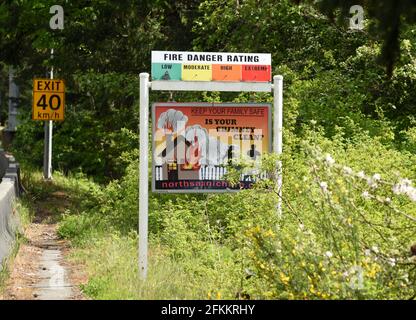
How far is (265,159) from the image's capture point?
39.5 feet

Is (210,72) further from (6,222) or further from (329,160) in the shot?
(6,222)


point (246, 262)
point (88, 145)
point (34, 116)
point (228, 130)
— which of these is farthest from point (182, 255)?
point (88, 145)

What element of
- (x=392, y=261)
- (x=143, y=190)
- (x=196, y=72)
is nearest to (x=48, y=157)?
(x=196, y=72)

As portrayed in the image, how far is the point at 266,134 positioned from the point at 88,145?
21.7m

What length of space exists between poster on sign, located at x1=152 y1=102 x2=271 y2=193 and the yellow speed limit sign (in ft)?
46.1

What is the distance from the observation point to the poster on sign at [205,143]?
1261 centimetres

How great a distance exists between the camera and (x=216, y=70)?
12.4 metres

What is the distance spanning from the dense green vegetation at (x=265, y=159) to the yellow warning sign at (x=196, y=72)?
52.9 inches

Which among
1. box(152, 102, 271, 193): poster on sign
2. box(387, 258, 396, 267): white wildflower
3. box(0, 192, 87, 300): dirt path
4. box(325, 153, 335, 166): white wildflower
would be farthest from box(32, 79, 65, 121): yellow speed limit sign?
box(387, 258, 396, 267): white wildflower

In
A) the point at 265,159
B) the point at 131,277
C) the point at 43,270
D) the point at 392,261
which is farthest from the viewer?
the point at 43,270

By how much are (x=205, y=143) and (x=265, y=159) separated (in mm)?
1036

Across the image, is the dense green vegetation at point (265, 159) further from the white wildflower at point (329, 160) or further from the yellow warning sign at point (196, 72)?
the yellow warning sign at point (196, 72)

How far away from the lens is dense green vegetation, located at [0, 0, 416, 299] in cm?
874

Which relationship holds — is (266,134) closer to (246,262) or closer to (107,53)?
(246,262)
